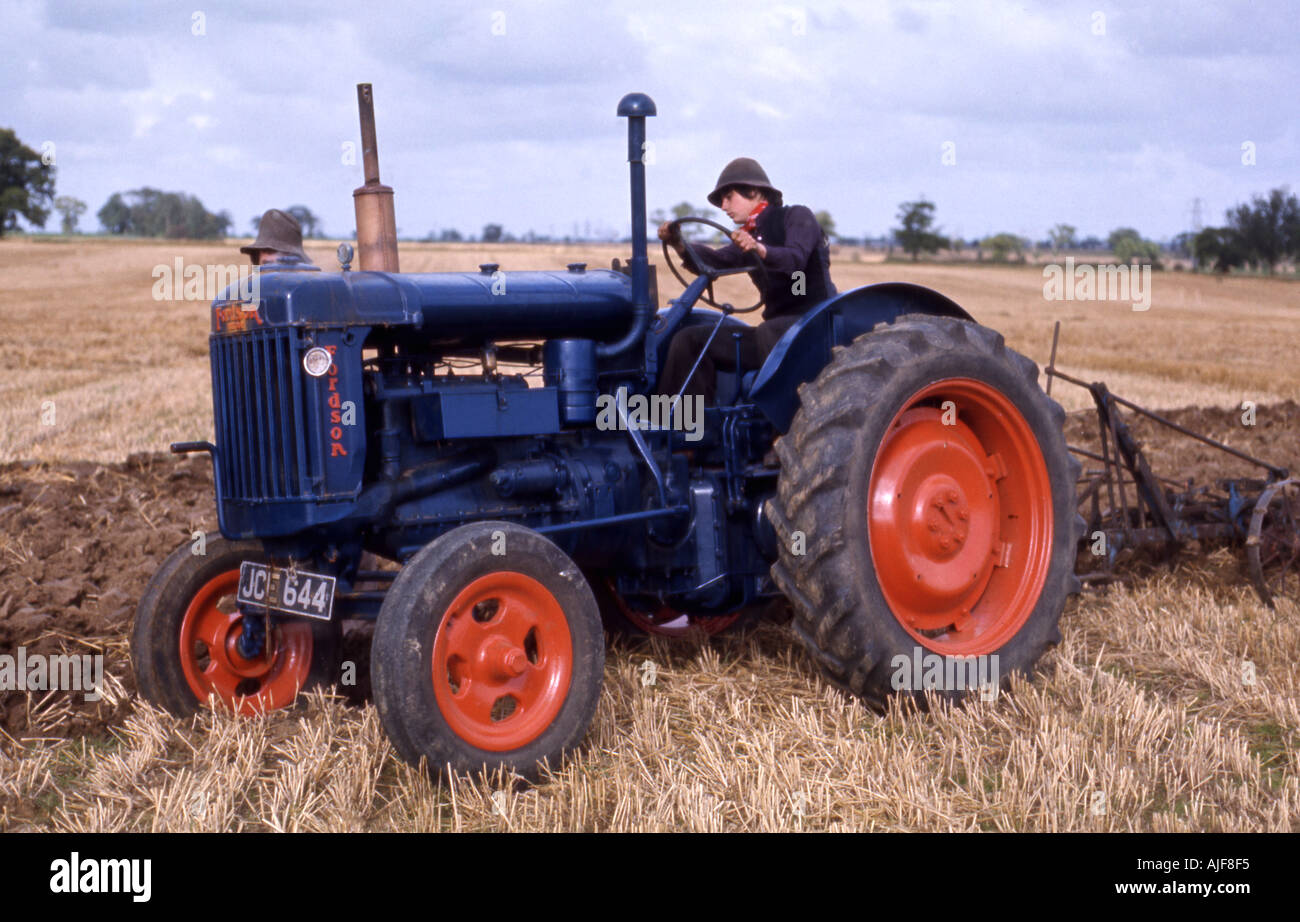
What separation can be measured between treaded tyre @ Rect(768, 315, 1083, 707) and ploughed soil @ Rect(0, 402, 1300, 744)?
6.20 feet

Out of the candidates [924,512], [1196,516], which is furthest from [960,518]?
[1196,516]

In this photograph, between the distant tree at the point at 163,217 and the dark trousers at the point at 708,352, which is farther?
the distant tree at the point at 163,217

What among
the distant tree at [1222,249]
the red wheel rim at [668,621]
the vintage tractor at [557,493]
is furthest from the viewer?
the distant tree at [1222,249]

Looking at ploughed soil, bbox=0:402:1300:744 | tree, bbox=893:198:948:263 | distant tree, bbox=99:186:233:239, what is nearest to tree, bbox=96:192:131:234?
distant tree, bbox=99:186:233:239

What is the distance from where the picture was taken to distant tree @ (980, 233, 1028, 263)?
197ft

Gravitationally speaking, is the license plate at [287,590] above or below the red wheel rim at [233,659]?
above

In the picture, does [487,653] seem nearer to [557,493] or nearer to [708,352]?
[557,493]

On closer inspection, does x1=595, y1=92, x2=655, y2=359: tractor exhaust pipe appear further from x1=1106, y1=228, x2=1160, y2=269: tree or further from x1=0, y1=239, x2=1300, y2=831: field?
x1=1106, y1=228, x2=1160, y2=269: tree

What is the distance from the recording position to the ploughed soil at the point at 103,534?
457 centimetres

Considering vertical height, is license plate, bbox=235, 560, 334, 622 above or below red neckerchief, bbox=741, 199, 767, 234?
below

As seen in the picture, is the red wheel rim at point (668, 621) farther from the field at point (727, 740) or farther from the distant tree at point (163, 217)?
the distant tree at point (163, 217)

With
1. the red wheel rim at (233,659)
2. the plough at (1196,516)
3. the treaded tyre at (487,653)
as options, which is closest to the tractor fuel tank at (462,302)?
the treaded tyre at (487,653)

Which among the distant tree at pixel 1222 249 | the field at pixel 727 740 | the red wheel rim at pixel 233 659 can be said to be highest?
the distant tree at pixel 1222 249

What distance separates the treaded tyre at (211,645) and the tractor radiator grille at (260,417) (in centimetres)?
46
